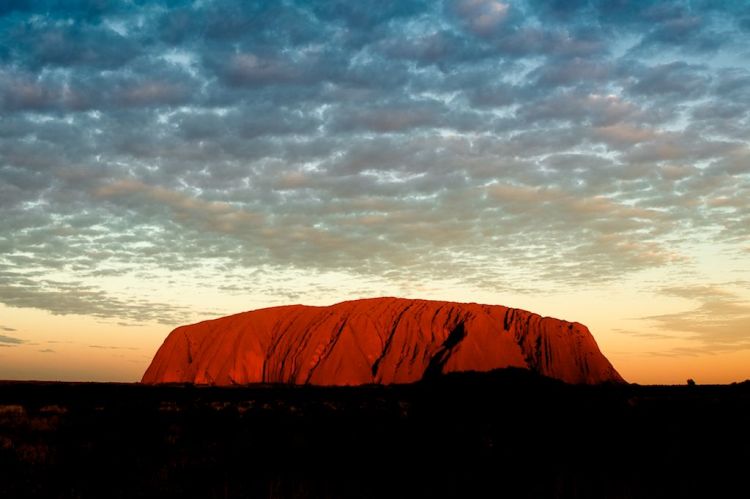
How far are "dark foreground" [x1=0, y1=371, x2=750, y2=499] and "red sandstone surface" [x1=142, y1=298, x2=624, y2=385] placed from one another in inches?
2482

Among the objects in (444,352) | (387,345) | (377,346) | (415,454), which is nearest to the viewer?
(415,454)

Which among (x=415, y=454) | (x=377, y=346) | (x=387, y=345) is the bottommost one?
(x=415, y=454)

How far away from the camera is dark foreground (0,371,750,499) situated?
1005 centimetres

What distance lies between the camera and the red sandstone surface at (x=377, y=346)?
85.7 m

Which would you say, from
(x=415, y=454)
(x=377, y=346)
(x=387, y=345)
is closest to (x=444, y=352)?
(x=387, y=345)

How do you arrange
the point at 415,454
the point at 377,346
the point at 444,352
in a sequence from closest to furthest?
the point at 415,454, the point at 444,352, the point at 377,346

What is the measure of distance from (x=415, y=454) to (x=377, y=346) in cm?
7949

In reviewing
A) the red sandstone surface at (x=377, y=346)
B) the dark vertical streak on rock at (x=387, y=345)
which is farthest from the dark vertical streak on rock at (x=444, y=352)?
the dark vertical streak on rock at (x=387, y=345)

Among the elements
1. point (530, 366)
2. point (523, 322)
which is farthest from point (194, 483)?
point (523, 322)

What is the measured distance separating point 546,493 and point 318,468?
471 cm

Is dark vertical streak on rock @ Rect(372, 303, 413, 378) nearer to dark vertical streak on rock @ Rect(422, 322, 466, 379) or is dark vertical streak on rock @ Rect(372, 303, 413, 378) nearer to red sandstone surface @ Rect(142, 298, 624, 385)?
red sandstone surface @ Rect(142, 298, 624, 385)

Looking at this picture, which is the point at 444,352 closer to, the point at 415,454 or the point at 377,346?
the point at 377,346

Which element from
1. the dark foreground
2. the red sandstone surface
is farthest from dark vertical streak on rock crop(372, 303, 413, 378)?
the dark foreground

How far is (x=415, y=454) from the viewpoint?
13289 millimetres
